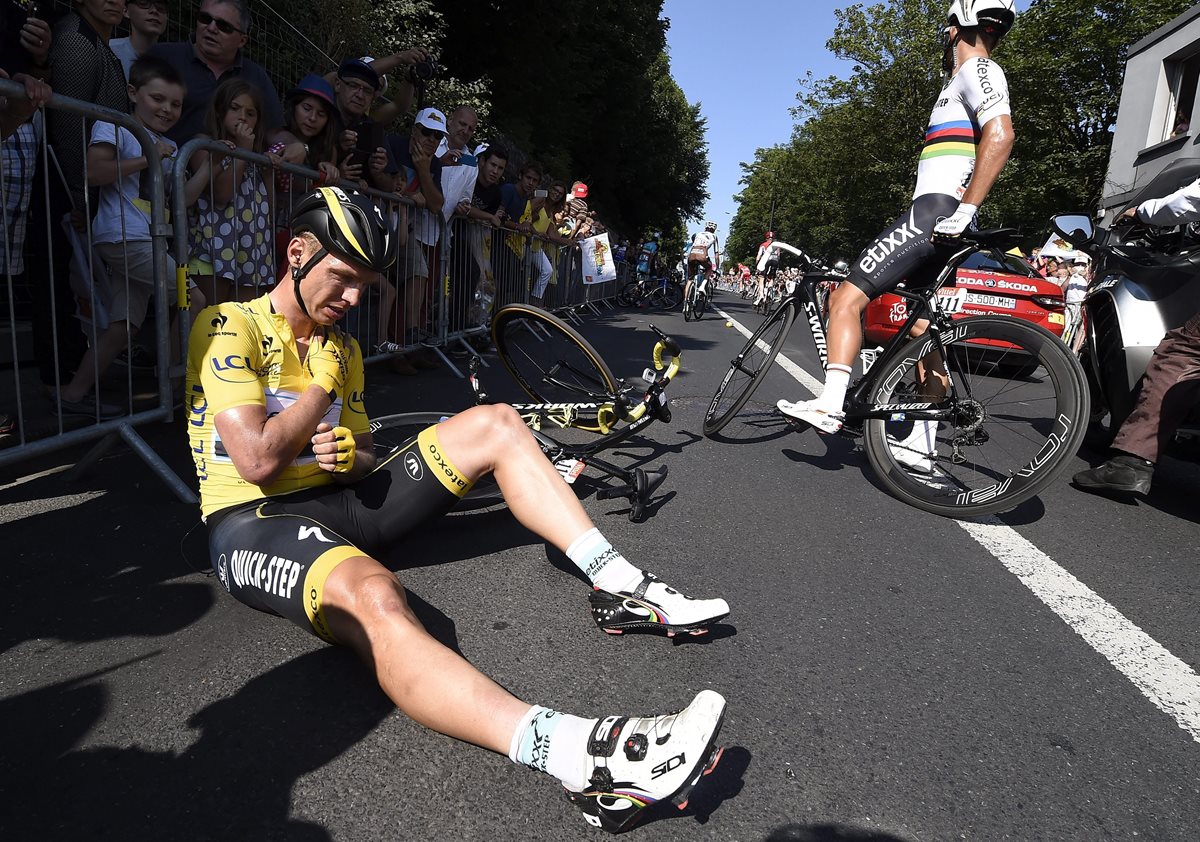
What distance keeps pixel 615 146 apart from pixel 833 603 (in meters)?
37.6

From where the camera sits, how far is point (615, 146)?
1480 inches

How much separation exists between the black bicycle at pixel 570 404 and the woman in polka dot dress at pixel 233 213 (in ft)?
4.72

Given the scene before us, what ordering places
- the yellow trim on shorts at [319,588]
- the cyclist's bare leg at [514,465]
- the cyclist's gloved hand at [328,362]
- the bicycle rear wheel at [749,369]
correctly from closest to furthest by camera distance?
the yellow trim on shorts at [319,588], the cyclist's gloved hand at [328,362], the cyclist's bare leg at [514,465], the bicycle rear wheel at [749,369]

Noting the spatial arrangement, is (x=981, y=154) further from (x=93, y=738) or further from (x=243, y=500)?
(x=93, y=738)

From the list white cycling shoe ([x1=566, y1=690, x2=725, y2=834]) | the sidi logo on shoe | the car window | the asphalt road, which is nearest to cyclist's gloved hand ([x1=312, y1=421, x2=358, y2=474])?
the asphalt road

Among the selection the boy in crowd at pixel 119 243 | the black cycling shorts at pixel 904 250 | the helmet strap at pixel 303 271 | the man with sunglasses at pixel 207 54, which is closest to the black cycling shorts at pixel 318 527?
the helmet strap at pixel 303 271

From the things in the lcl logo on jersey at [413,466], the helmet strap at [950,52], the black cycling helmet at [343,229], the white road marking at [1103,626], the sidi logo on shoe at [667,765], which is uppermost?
the helmet strap at [950,52]

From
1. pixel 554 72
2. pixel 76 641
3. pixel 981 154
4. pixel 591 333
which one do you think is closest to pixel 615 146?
pixel 554 72

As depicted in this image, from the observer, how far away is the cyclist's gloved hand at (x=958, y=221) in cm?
373

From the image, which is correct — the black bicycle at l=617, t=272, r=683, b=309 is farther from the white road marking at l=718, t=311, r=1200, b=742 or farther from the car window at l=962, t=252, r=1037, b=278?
the white road marking at l=718, t=311, r=1200, b=742

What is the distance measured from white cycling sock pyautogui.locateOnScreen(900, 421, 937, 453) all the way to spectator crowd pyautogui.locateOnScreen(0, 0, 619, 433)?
9.72 feet

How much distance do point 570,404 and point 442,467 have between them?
1443 mm

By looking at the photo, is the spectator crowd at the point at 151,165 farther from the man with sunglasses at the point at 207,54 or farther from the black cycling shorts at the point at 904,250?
the black cycling shorts at the point at 904,250

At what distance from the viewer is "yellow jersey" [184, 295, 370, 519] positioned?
87.8 inches
